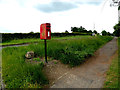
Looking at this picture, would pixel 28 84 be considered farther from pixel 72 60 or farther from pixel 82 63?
pixel 82 63

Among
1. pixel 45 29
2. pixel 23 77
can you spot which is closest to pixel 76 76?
pixel 23 77

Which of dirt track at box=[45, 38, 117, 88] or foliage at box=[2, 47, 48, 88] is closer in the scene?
foliage at box=[2, 47, 48, 88]

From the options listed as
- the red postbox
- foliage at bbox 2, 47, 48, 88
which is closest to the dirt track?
foliage at bbox 2, 47, 48, 88

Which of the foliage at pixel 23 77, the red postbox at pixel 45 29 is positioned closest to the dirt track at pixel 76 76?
the foliage at pixel 23 77

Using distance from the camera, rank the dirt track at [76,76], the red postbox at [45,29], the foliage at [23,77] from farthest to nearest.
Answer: the red postbox at [45,29] → the dirt track at [76,76] → the foliage at [23,77]

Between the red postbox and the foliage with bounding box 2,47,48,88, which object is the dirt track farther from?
the red postbox

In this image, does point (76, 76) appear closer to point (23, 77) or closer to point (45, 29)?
point (23, 77)

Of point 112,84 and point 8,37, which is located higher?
point 8,37

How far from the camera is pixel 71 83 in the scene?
316cm

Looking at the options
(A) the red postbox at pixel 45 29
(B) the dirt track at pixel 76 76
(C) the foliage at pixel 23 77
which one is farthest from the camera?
(A) the red postbox at pixel 45 29

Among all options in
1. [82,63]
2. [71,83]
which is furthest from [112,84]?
[82,63]

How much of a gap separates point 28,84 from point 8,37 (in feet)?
49.1

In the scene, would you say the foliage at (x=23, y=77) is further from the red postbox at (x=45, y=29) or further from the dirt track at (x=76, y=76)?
the red postbox at (x=45, y=29)

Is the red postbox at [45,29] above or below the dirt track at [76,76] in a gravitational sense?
above
